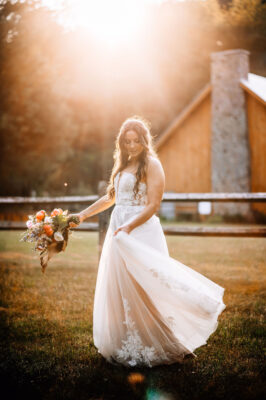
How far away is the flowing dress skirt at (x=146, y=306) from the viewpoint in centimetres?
378

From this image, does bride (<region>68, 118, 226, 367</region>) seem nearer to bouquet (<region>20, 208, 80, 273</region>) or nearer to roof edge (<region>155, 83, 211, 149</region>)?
bouquet (<region>20, 208, 80, 273</region>)

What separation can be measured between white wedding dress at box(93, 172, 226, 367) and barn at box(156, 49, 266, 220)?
14.1 metres

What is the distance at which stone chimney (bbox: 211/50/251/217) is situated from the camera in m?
18.3

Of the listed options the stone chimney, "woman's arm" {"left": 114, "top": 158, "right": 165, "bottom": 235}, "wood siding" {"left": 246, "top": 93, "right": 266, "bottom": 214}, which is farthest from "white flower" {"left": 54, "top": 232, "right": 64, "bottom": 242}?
the stone chimney

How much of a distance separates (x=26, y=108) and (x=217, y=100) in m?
9.81

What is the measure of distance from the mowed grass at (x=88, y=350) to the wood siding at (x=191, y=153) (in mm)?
11813

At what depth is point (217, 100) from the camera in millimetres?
18953

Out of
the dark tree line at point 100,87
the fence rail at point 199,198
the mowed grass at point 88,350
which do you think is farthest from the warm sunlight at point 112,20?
the mowed grass at point 88,350

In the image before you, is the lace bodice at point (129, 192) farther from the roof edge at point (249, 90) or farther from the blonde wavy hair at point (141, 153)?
the roof edge at point (249, 90)

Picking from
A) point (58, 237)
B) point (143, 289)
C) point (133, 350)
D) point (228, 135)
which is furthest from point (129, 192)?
point (228, 135)

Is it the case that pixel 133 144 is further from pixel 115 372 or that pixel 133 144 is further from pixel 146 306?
pixel 115 372

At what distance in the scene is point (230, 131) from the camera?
61.5 feet

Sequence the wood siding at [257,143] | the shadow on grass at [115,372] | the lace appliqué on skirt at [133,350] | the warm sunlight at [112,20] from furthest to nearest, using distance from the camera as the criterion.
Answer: the warm sunlight at [112,20], the wood siding at [257,143], the lace appliqué on skirt at [133,350], the shadow on grass at [115,372]

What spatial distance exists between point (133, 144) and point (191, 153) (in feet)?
53.7
